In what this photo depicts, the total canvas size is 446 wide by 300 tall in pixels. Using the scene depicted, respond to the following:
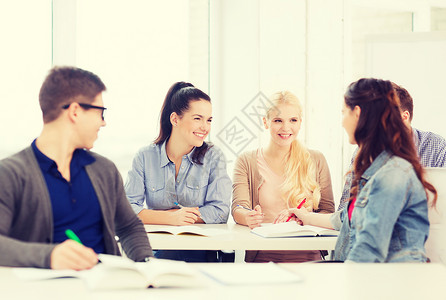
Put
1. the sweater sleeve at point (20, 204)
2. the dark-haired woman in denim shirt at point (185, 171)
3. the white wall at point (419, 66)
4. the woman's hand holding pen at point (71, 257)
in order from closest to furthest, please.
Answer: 1. the woman's hand holding pen at point (71, 257)
2. the sweater sleeve at point (20, 204)
3. the dark-haired woman in denim shirt at point (185, 171)
4. the white wall at point (419, 66)

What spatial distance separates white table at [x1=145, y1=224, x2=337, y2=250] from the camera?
2412 millimetres

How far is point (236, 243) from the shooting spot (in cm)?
241

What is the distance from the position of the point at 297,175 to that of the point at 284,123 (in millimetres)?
330

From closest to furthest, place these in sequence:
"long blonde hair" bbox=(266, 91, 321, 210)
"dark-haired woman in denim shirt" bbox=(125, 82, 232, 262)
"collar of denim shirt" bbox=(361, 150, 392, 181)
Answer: "collar of denim shirt" bbox=(361, 150, 392, 181)
"dark-haired woman in denim shirt" bbox=(125, 82, 232, 262)
"long blonde hair" bbox=(266, 91, 321, 210)

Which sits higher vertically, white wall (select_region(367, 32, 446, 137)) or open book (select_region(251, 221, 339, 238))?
white wall (select_region(367, 32, 446, 137))

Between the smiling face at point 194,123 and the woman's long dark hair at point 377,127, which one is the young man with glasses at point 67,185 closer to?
the woman's long dark hair at point 377,127

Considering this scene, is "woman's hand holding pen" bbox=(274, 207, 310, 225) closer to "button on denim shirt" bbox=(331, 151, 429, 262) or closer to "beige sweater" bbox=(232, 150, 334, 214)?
"beige sweater" bbox=(232, 150, 334, 214)

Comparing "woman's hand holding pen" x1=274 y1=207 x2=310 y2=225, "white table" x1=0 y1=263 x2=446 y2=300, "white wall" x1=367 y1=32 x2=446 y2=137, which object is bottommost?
"woman's hand holding pen" x1=274 y1=207 x2=310 y2=225

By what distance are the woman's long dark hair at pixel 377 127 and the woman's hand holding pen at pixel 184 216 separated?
3.29 ft

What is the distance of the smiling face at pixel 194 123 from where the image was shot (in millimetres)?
3051

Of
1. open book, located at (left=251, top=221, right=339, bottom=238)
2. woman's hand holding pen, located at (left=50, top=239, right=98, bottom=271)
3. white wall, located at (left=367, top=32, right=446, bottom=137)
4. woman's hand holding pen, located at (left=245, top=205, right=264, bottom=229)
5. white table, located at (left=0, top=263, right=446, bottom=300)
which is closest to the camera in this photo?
white table, located at (left=0, top=263, right=446, bottom=300)

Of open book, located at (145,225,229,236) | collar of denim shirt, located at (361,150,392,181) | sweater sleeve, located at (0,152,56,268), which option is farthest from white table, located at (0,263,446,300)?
open book, located at (145,225,229,236)

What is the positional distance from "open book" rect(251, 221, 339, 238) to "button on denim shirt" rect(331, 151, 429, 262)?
59cm

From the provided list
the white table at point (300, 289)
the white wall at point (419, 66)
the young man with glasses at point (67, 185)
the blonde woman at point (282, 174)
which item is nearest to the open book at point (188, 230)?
the blonde woman at point (282, 174)
